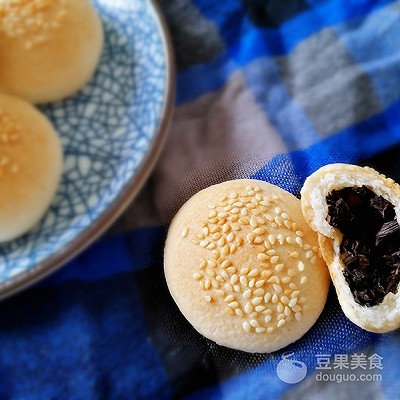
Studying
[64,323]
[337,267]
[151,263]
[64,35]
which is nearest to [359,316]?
[337,267]

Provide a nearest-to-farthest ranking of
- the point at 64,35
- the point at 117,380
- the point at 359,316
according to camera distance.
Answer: the point at 359,316, the point at 117,380, the point at 64,35

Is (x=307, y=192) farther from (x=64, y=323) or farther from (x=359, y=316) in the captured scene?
(x=64, y=323)

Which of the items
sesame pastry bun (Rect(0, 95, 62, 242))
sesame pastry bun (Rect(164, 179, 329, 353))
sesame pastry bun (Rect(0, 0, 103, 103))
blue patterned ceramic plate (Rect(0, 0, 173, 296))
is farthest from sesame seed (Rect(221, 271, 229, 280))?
sesame pastry bun (Rect(0, 0, 103, 103))

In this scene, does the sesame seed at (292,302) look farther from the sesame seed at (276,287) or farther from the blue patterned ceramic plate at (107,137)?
the blue patterned ceramic plate at (107,137)

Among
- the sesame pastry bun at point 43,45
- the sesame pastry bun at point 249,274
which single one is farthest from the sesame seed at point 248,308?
the sesame pastry bun at point 43,45

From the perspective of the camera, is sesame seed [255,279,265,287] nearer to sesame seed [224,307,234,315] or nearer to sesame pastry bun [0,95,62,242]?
sesame seed [224,307,234,315]

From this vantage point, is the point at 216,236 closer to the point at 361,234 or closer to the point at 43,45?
the point at 361,234

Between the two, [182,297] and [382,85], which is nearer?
[182,297]
